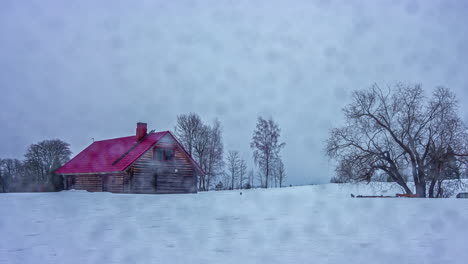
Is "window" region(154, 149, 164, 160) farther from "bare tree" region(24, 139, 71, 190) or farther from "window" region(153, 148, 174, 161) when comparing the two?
"bare tree" region(24, 139, 71, 190)

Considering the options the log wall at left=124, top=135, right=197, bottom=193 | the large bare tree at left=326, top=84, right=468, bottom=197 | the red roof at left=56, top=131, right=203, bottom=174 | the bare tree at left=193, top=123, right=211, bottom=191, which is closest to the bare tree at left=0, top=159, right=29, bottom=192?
the red roof at left=56, top=131, right=203, bottom=174

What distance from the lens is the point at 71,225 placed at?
9094 millimetres

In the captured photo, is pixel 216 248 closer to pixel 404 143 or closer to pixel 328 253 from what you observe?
pixel 328 253

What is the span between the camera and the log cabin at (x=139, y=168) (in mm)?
28984

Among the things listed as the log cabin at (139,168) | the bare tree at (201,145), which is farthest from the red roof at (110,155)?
the bare tree at (201,145)

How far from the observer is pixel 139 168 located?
29.3 m

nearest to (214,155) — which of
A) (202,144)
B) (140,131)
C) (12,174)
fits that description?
(202,144)

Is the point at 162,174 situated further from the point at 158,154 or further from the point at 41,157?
the point at 41,157

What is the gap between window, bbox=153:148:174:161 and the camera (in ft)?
100

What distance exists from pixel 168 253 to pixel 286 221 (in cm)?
463

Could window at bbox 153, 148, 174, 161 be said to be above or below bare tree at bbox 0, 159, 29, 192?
above

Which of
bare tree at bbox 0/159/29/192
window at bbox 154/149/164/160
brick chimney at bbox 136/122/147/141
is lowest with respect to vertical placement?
bare tree at bbox 0/159/29/192

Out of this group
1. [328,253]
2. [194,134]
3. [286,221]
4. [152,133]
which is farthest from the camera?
[194,134]

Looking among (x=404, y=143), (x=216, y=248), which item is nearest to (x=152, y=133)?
(x=404, y=143)
